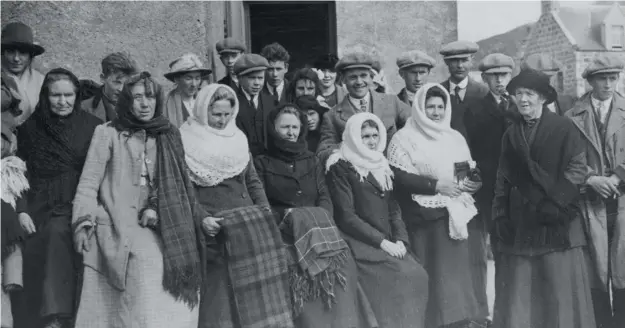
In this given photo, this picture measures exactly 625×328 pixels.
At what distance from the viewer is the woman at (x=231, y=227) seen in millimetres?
4508

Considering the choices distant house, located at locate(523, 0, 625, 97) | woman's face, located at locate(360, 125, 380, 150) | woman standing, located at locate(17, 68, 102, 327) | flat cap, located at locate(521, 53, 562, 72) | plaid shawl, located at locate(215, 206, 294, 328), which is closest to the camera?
woman standing, located at locate(17, 68, 102, 327)

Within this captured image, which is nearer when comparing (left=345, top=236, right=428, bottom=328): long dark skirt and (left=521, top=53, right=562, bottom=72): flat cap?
(left=345, top=236, right=428, bottom=328): long dark skirt

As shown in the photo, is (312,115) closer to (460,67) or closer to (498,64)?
(460,67)

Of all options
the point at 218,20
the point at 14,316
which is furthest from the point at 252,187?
the point at 218,20

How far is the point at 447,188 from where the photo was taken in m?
5.18

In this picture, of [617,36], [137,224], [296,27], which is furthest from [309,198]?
[617,36]

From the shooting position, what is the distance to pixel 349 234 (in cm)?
503

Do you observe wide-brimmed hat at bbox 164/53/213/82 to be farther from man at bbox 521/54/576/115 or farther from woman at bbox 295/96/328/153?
man at bbox 521/54/576/115

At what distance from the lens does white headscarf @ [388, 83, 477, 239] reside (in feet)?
16.9

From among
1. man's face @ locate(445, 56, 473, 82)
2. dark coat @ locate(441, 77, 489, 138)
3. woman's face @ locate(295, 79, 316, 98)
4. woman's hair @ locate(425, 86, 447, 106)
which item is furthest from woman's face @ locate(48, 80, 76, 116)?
man's face @ locate(445, 56, 473, 82)

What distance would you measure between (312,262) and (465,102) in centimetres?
209

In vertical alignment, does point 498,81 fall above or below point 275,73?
below

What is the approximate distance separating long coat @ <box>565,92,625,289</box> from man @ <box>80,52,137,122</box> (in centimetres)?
344

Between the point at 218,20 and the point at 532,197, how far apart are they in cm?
372
